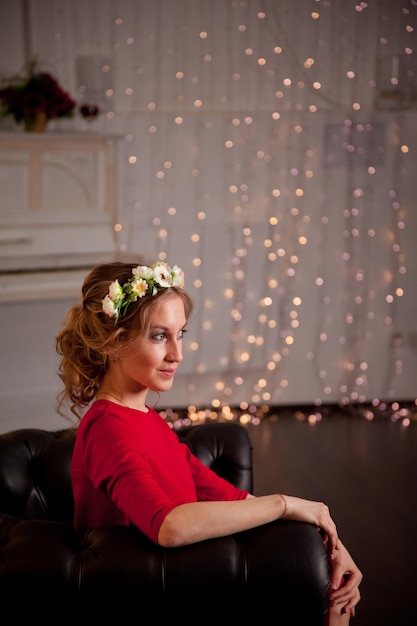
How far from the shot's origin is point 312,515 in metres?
1.77

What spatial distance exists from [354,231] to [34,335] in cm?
199

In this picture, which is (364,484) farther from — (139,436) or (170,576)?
(170,576)

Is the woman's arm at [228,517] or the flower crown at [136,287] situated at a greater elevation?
the flower crown at [136,287]

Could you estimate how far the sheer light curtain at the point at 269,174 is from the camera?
15.0ft

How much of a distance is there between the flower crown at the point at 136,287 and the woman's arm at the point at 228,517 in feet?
1.48

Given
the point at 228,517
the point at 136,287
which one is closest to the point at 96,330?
the point at 136,287

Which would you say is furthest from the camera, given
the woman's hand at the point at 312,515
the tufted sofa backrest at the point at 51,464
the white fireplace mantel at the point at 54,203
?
the white fireplace mantel at the point at 54,203

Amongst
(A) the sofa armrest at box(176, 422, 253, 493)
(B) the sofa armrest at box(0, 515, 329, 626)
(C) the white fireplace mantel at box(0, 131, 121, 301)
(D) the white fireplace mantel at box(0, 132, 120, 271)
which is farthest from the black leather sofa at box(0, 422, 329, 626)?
(D) the white fireplace mantel at box(0, 132, 120, 271)

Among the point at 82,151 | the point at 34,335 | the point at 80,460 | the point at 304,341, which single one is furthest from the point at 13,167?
the point at 80,460

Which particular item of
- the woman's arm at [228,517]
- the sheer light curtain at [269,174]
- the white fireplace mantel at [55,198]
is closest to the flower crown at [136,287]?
the woman's arm at [228,517]

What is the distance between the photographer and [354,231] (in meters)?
5.02

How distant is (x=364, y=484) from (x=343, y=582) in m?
2.05

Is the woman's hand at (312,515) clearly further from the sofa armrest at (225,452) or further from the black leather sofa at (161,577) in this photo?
the sofa armrest at (225,452)

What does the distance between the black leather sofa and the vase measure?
275 centimetres
